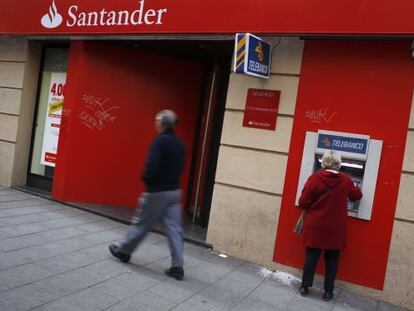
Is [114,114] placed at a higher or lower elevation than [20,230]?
higher

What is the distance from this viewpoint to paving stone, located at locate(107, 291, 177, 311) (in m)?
4.16

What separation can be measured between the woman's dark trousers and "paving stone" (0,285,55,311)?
2.56m

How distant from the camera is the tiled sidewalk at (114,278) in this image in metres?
4.23

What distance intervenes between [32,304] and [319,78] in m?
3.85

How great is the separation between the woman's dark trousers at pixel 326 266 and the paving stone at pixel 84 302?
2045 mm

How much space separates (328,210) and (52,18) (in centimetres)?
541

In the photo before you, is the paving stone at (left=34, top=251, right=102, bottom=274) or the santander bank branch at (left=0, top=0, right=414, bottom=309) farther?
the santander bank branch at (left=0, top=0, right=414, bottom=309)

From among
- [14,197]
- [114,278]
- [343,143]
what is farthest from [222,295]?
[14,197]

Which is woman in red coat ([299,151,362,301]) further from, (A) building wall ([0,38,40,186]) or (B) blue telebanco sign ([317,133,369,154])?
(A) building wall ([0,38,40,186])

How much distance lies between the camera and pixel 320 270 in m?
5.68

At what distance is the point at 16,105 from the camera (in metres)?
8.67

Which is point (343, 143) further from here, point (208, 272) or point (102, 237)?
point (102, 237)

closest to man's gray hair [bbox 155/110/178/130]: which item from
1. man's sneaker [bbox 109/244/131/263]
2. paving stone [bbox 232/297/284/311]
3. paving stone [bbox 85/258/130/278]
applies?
man's sneaker [bbox 109/244/131/263]

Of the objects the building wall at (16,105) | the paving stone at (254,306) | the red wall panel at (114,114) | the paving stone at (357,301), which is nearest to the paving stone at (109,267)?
the paving stone at (254,306)
